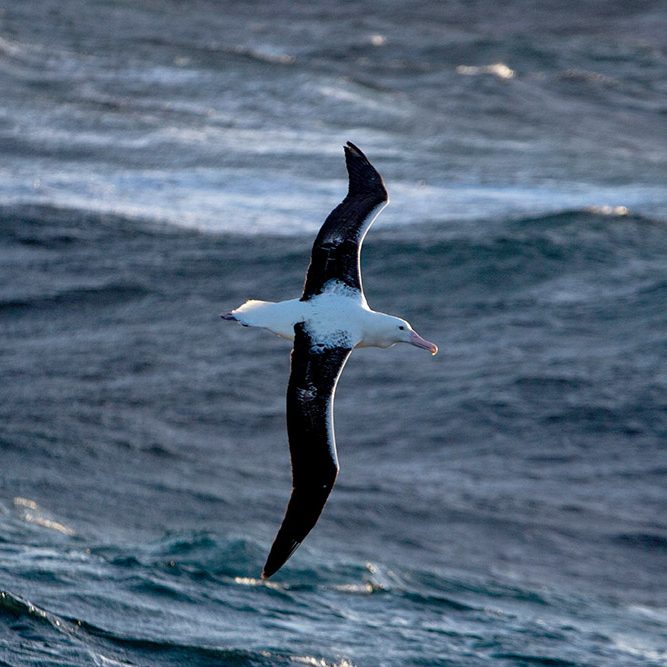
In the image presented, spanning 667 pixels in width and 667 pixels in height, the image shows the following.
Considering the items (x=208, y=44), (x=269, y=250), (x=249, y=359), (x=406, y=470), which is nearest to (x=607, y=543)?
(x=406, y=470)

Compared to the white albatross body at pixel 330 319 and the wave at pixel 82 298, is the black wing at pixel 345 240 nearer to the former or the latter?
the white albatross body at pixel 330 319

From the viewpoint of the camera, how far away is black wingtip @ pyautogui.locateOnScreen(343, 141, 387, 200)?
1258 cm

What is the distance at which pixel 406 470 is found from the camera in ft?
64.3

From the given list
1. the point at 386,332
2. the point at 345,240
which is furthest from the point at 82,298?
the point at 386,332

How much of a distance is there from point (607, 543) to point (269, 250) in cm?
944

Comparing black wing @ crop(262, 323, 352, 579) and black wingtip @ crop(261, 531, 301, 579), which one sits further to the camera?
black wing @ crop(262, 323, 352, 579)

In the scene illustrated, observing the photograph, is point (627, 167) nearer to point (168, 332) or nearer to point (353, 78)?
point (353, 78)

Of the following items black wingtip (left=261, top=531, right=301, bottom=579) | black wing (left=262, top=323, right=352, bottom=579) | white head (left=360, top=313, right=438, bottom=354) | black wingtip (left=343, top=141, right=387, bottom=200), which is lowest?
black wingtip (left=261, top=531, right=301, bottom=579)

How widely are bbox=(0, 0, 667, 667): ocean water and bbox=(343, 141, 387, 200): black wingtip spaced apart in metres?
4.93

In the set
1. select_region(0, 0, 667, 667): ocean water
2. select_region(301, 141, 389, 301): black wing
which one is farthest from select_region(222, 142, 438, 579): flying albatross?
select_region(0, 0, 667, 667): ocean water

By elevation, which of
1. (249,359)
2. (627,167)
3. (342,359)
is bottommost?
(249,359)

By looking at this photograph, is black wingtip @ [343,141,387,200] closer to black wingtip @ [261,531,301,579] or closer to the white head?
the white head

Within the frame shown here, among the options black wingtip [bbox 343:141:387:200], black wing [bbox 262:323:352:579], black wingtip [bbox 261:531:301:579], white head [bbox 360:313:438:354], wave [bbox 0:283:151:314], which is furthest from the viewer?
wave [bbox 0:283:151:314]

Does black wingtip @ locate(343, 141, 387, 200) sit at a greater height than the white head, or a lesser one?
greater
